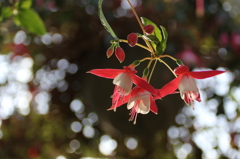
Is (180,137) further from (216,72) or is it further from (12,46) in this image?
(216,72)

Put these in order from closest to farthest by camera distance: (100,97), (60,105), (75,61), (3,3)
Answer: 1. (3,3)
2. (100,97)
3. (75,61)
4. (60,105)

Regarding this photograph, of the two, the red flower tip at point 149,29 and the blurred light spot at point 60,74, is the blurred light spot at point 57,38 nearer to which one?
the blurred light spot at point 60,74

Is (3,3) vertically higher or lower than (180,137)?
higher

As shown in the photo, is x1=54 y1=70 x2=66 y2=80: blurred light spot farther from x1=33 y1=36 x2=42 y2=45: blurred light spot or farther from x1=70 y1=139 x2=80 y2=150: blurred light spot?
x1=70 y1=139 x2=80 y2=150: blurred light spot

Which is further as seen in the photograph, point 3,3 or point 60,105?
point 60,105

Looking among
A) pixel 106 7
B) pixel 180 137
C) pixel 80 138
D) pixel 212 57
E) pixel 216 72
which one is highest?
pixel 106 7

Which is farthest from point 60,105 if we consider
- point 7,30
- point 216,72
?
point 216,72

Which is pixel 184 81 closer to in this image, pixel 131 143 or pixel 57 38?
pixel 57 38

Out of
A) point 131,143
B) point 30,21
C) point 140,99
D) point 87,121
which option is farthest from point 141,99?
point 131,143
